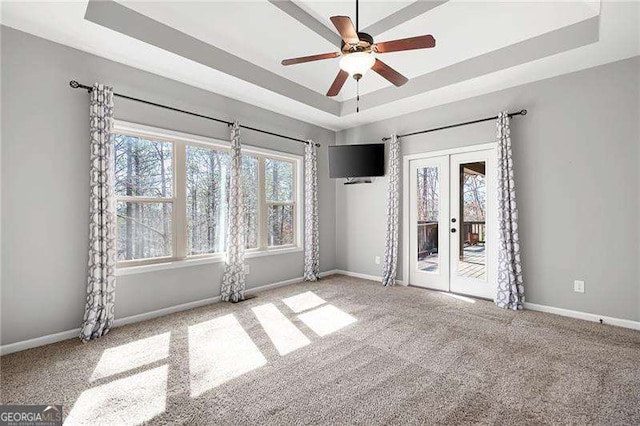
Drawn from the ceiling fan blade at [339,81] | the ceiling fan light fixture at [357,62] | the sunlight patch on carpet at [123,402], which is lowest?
the sunlight patch on carpet at [123,402]

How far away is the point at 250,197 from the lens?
476 cm

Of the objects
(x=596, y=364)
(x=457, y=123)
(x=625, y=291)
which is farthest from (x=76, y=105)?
(x=625, y=291)

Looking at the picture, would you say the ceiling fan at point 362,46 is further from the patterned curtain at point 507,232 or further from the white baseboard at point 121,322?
the white baseboard at point 121,322

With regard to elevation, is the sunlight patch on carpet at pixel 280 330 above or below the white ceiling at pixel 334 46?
below

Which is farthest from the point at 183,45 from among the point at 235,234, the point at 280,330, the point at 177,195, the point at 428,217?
the point at 428,217

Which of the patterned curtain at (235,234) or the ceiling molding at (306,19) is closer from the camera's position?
the ceiling molding at (306,19)

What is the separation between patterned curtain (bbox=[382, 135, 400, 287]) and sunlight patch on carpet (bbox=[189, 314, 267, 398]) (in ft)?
8.94

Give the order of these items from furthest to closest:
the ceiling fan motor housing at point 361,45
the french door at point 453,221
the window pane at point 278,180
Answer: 1. the window pane at point 278,180
2. the french door at point 453,221
3. the ceiling fan motor housing at point 361,45

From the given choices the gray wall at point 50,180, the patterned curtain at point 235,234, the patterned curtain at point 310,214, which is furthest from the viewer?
the patterned curtain at point 310,214

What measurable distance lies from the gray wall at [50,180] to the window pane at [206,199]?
0.62 meters

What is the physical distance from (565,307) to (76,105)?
5.84m

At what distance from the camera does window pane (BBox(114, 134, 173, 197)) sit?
3463 millimetres

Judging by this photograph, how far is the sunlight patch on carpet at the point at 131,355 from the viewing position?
7.84 feet

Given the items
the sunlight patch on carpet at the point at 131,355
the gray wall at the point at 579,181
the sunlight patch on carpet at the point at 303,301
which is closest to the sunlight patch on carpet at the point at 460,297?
the gray wall at the point at 579,181
